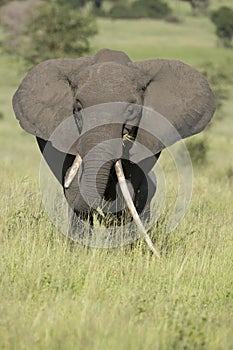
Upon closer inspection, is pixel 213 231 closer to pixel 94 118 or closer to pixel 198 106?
pixel 198 106

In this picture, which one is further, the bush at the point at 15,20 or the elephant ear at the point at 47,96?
the bush at the point at 15,20

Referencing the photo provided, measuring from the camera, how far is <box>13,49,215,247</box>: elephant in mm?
6828

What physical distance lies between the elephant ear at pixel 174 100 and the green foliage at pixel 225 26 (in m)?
71.9

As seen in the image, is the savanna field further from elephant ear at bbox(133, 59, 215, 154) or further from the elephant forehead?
the elephant forehead

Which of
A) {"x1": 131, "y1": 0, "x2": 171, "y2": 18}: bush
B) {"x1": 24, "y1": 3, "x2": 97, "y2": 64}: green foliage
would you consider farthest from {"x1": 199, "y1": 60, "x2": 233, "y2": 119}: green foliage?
{"x1": 131, "y1": 0, "x2": 171, "y2": 18}: bush

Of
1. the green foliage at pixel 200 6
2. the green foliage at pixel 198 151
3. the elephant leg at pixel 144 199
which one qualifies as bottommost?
the green foliage at pixel 200 6

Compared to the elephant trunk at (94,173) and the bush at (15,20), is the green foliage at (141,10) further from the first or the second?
the elephant trunk at (94,173)

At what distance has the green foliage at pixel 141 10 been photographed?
10030 centimetres

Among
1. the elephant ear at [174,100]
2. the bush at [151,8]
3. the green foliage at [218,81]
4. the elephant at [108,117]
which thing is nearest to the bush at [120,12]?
the bush at [151,8]

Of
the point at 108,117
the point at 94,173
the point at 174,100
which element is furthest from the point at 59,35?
the point at 94,173

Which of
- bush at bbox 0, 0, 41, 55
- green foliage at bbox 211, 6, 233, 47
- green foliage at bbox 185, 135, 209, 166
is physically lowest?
green foliage at bbox 211, 6, 233, 47

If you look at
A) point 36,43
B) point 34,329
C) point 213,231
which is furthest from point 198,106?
point 36,43

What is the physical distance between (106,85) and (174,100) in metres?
1.21

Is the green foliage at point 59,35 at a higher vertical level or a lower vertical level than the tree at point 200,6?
higher
